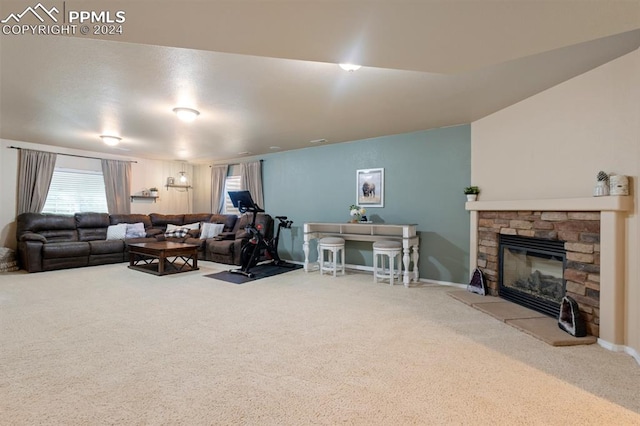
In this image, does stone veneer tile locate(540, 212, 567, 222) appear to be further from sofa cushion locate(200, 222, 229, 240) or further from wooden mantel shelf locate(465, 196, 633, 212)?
sofa cushion locate(200, 222, 229, 240)

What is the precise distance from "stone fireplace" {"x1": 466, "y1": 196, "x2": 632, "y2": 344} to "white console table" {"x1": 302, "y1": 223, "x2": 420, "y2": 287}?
2.61 feet

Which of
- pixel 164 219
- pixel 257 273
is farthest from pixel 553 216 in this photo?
pixel 164 219

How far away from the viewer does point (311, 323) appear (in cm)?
286

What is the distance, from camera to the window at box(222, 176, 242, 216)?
741cm

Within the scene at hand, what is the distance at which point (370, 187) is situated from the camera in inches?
202

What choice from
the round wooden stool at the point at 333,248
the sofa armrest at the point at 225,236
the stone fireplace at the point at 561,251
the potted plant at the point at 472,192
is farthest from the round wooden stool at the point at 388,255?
the sofa armrest at the point at 225,236

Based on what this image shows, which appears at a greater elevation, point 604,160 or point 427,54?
point 427,54

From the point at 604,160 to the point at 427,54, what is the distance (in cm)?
187

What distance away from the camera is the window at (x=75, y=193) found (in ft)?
19.5

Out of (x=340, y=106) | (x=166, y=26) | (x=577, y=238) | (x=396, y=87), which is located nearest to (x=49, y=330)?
(x=166, y=26)

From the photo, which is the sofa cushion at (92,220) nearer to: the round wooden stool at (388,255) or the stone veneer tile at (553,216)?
the round wooden stool at (388,255)

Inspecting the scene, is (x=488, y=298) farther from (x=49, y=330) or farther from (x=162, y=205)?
(x=162, y=205)

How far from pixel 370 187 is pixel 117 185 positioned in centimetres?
567

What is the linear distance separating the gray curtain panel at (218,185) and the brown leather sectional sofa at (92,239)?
55 cm
